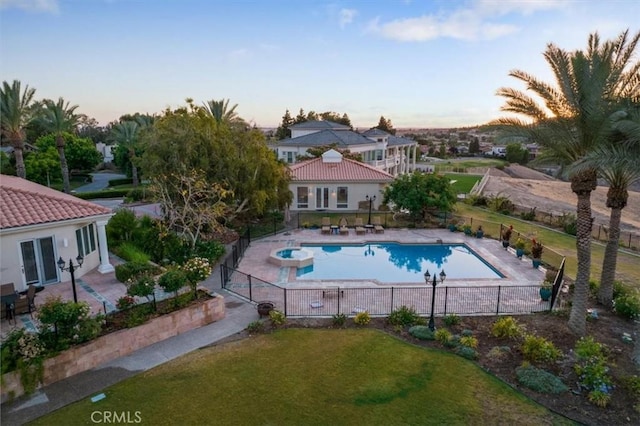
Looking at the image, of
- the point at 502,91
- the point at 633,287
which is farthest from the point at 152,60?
the point at 633,287

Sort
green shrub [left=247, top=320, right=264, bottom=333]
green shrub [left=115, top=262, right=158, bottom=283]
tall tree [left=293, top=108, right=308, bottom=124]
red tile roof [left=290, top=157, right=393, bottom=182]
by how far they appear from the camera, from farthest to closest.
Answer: tall tree [left=293, top=108, right=308, bottom=124], red tile roof [left=290, top=157, right=393, bottom=182], green shrub [left=115, top=262, right=158, bottom=283], green shrub [left=247, top=320, right=264, bottom=333]

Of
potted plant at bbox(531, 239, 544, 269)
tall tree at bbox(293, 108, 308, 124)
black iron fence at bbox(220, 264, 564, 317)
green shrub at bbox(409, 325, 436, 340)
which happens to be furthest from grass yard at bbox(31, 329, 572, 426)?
tall tree at bbox(293, 108, 308, 124)

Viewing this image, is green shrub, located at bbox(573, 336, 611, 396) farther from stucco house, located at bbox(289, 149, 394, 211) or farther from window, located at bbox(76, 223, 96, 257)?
stucco house, located at bbox(289, 149, 394, 211)

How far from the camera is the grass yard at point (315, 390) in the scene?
9039mm

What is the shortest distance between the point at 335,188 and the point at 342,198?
3.78 feet

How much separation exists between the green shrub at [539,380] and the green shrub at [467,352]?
1206 millimetres

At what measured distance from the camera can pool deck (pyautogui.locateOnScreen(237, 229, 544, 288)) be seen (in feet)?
60.2

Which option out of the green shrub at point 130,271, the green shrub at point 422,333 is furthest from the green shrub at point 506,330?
the green shrub at point 130,271

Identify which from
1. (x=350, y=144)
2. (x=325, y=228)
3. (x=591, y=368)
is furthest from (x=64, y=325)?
(x=350, y=144)

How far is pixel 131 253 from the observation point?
62.0 feet

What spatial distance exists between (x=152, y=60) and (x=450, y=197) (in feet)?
75.9

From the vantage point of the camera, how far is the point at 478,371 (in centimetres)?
1099

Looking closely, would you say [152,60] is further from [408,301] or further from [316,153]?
[408,301]

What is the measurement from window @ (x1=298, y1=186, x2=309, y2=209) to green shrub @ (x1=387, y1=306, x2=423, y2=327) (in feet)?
69.0
